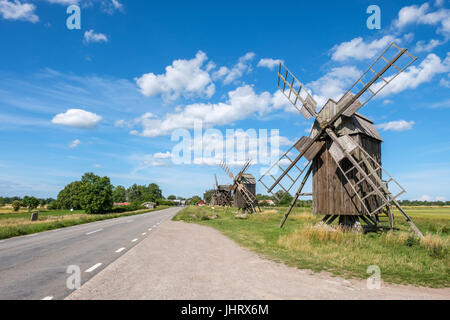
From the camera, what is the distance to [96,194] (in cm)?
7250

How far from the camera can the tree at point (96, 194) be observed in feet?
233

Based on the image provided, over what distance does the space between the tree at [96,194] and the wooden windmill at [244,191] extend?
4347 centimetres

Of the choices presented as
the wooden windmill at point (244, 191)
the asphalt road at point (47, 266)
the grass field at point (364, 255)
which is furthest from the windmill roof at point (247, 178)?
the asphalt road at point (47, 266)

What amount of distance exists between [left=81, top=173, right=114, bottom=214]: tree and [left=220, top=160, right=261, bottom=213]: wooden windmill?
1712 inches

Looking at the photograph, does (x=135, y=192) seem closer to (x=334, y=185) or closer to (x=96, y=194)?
(x=96, y=194)

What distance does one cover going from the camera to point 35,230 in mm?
18250

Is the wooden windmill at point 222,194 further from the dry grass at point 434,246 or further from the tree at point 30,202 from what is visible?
the tree at point 30,202

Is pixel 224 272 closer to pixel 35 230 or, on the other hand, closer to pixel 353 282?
pixel 353 282

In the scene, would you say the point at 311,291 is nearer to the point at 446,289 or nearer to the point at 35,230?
the point at 446,289
